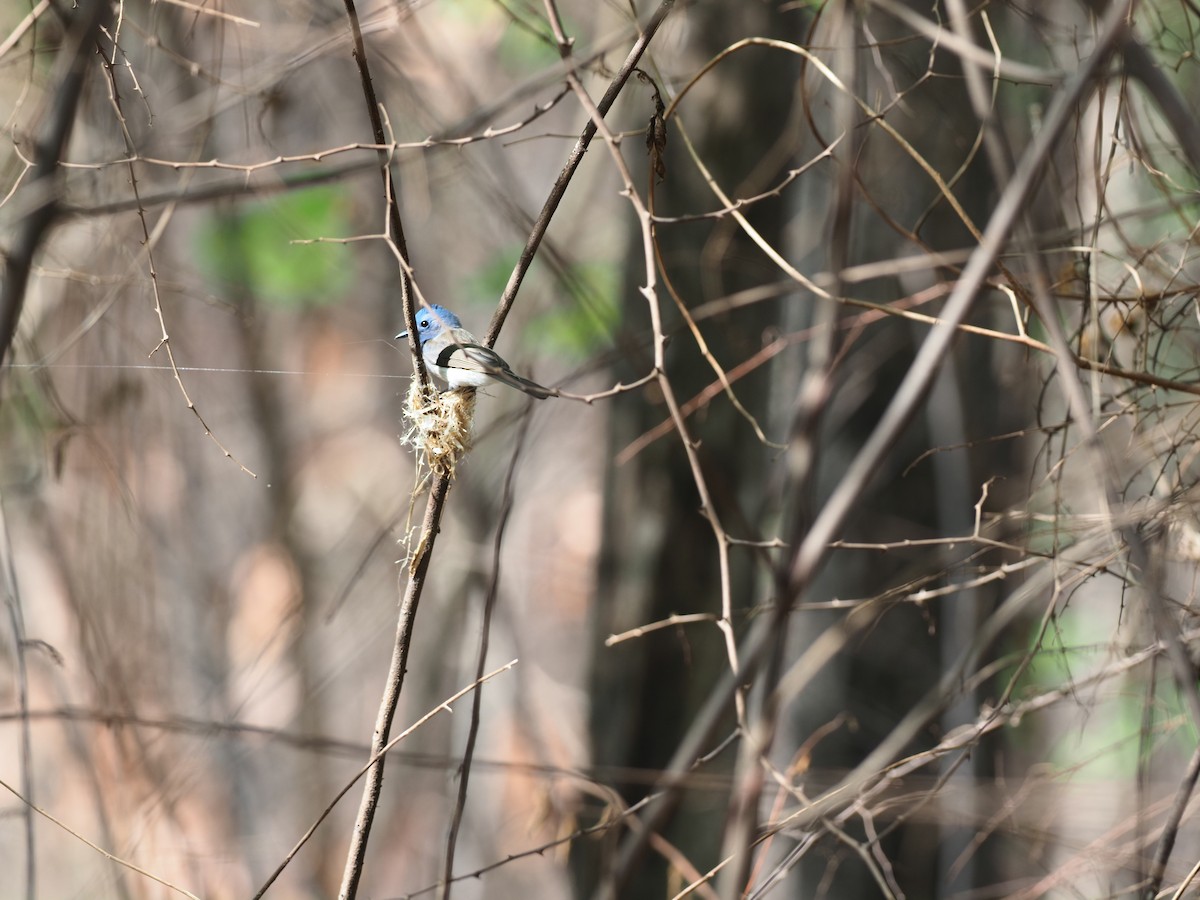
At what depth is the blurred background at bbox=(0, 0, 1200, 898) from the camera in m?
1.76

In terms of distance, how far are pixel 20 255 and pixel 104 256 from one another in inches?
101

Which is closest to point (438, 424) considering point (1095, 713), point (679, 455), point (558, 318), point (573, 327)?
point (679, 455)

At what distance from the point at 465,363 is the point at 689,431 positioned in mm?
1772

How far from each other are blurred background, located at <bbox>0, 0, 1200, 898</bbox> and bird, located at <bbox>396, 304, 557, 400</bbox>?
11cm

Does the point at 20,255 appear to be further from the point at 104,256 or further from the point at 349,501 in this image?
the point at 349,501

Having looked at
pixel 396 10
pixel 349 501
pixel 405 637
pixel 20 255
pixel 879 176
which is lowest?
pixel 405 637

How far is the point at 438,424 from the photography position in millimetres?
1926

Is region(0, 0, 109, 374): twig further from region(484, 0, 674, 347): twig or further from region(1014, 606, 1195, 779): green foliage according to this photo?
region(1014, 606, 1195, 779): green foliage

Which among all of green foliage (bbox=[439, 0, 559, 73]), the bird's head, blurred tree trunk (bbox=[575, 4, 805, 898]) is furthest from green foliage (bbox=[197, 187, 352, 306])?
the bird's head

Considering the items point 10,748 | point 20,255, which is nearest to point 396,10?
point 20,255

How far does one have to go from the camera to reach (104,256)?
3.35 metres

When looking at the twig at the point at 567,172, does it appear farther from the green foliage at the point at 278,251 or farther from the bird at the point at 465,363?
the green foliage at the point at 278,251

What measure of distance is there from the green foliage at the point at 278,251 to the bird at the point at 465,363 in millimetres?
3945

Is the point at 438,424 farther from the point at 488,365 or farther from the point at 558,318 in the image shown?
the point at 558,318
